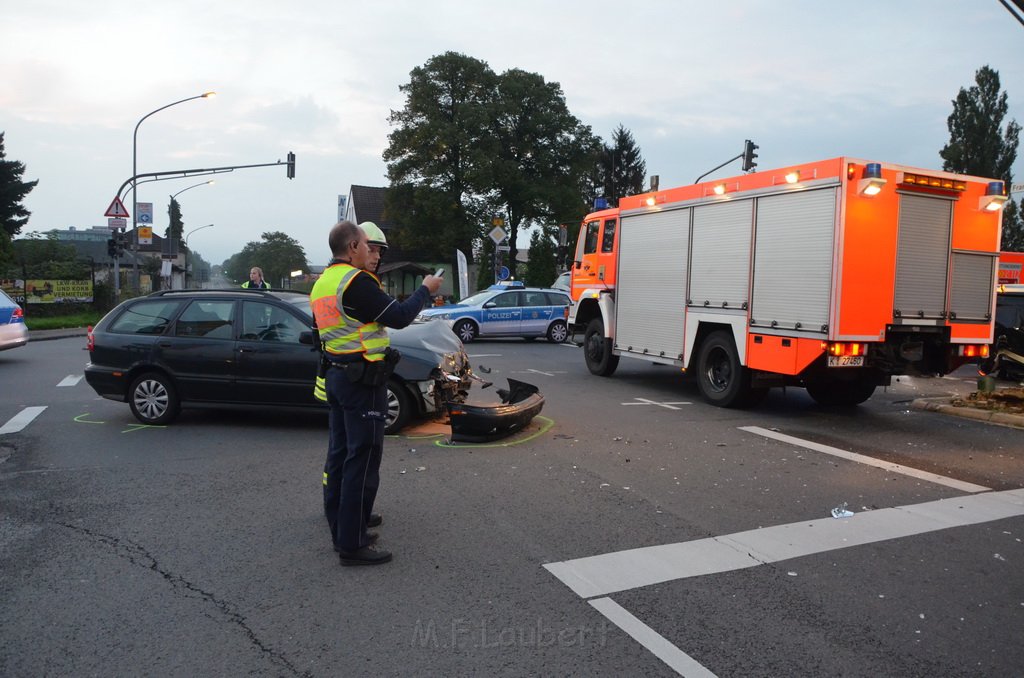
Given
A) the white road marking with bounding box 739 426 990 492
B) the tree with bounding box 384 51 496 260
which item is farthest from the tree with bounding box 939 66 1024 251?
the white road marking with bounding box 739 426 990 492

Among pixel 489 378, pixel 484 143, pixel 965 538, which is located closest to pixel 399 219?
pixel 484 143

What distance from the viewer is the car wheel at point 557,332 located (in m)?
20.9

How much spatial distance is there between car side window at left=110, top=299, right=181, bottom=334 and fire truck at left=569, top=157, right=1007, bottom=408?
661 cm

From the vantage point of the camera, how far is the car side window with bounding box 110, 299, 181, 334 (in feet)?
27.1

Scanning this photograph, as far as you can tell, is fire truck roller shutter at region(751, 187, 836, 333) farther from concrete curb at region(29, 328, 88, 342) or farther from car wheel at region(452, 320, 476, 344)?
concrete curb at region(29, 328, 88, 342)

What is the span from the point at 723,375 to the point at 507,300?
1087cm

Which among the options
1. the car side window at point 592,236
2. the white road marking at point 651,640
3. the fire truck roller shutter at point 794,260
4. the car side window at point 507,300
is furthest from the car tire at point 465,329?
the white road marking at point 651,640

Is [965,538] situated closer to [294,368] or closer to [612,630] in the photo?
[612,630]

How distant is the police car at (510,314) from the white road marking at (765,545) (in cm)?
1487

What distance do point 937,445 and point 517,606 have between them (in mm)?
6057

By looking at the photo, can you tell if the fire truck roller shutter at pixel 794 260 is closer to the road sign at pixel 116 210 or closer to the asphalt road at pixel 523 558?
the asphalt road at pixel 523 558

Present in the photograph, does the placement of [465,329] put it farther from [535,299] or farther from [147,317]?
[147,317]

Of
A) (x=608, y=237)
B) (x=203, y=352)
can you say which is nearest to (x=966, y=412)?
(x=608, y=237)

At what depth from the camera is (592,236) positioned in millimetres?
13258
